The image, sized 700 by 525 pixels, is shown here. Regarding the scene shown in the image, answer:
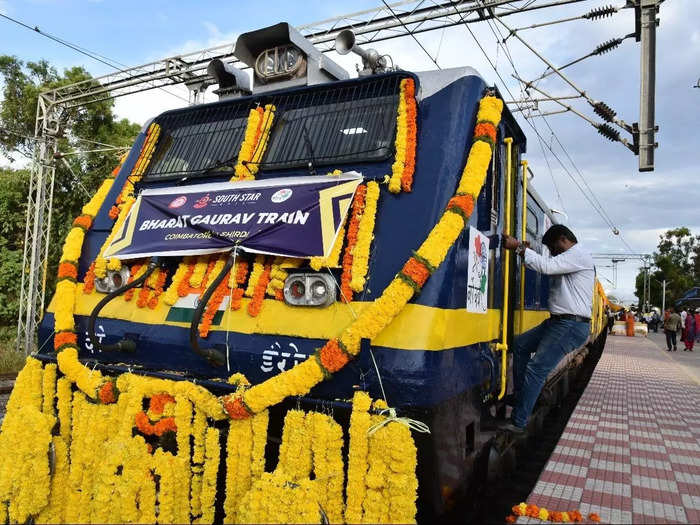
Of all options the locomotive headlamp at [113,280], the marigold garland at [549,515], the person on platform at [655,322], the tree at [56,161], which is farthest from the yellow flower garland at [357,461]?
the person on platform at [655,322]

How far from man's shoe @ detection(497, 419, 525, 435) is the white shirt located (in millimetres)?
1072

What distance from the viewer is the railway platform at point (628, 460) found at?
12.1ft

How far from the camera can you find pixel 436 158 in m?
3.18

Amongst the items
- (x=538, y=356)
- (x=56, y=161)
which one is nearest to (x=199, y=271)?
(x=538, y=356)

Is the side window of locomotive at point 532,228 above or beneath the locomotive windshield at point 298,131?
beneath

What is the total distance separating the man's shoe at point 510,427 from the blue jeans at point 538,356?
0.03m

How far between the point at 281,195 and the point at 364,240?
70 cm

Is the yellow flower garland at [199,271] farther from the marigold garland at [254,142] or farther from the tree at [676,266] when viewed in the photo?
the tree at [676,266]

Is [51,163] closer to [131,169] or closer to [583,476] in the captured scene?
[131,169]

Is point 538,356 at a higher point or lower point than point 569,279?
lower

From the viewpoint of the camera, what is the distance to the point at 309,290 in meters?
3.01

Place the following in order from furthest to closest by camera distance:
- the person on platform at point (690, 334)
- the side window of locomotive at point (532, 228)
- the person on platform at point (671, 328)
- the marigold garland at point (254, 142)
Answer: the person on platform at point (690, 334) < the person on platform at point (671, 328) < the side window of locomotive at point (532, 228) < the marigold garland at point (254, 142)

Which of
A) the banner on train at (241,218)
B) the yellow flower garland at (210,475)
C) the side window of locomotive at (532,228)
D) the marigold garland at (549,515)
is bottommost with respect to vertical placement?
the marigold garland at (549,515)

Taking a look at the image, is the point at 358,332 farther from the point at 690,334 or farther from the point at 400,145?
the point at 690,334
